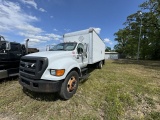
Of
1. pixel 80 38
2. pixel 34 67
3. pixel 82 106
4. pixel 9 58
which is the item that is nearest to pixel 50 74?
A: pixel 34 67

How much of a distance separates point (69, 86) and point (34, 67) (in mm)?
1359

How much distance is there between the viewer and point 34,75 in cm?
359

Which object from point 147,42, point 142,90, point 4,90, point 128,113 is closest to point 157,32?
point 147,42

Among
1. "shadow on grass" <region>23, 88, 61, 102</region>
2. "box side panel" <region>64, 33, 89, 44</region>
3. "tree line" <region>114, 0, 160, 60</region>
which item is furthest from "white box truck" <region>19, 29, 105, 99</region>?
"tree line" <region>114, 0, 160, 60</region>

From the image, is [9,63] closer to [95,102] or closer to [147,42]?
[95,102]

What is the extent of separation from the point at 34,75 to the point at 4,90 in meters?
2.28

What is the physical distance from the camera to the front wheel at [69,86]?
379cm

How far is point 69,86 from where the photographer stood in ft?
13.5

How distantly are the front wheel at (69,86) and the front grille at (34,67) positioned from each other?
84cm

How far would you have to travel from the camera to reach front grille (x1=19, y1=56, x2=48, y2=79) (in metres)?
3.54

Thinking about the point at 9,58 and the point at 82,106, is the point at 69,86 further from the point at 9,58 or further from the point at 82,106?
the point at 9,58

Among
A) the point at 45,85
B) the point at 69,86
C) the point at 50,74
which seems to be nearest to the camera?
the point at 45,85

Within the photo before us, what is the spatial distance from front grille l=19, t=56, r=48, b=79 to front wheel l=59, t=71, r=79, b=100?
0.84 m

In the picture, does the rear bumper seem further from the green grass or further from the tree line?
the tree line
